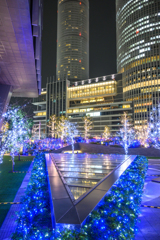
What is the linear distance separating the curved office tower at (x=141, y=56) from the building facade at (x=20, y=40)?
244 ft

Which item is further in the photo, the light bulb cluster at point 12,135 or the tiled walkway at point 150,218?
the light bulb cluster at point 12,135

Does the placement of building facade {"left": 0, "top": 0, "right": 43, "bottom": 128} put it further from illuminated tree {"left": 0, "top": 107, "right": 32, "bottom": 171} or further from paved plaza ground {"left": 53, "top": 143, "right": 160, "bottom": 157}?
paved plaza ground {"left": 53, "top": 143, "right": 160, "bottom": 157}

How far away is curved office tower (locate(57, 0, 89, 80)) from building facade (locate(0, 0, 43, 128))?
169 m

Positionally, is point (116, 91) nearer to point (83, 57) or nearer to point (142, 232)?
point (142, 232)

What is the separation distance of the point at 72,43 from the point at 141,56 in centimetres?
11523

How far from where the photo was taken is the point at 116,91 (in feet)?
324

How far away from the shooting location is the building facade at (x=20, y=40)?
9570 millimetres

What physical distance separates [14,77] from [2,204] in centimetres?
1654

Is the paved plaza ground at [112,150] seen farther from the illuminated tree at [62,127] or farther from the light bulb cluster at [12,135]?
the illuminated tree at [62,127]

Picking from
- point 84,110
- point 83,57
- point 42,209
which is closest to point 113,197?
point 42,209

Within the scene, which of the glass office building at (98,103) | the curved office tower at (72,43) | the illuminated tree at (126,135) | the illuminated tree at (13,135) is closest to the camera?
the illuminated tree at (13,135)

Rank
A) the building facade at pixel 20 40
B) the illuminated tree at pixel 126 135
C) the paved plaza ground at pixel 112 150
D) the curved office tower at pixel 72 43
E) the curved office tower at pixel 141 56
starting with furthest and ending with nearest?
1. the curved office tower at pixel 72 43
2. the curved office tower at pixel 141 56
3. the illuminated tree at pixel 126 135
4. the paved plaza ground at pixel 112 150
5. the building facade at pixel 20 40

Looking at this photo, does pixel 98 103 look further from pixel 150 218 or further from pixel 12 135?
pixel 150 218

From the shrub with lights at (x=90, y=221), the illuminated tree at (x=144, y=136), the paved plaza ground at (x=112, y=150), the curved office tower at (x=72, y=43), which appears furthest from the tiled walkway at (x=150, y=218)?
the curved office tower at (x=72, y=43)
